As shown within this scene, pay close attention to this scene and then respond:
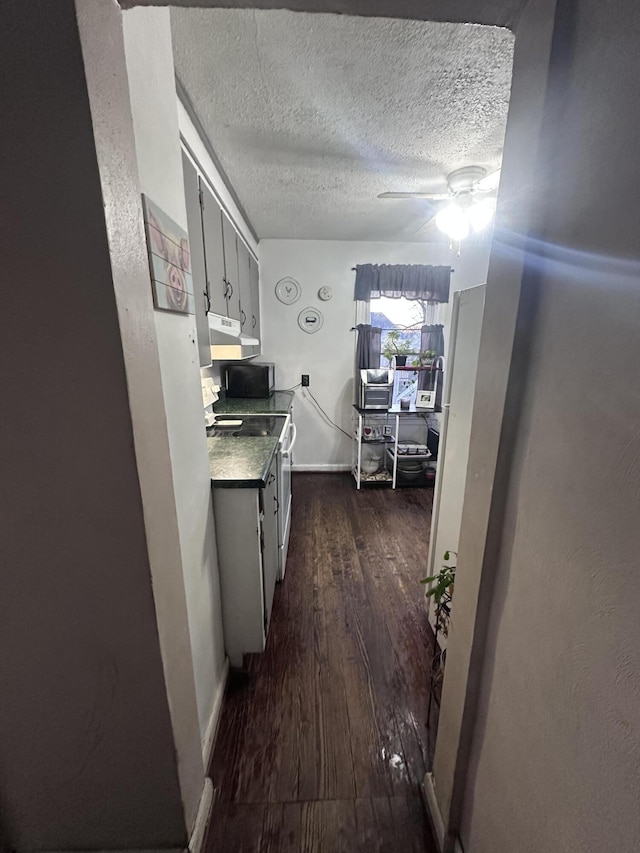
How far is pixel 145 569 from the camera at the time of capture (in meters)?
0.76

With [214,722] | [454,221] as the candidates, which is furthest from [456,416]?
[214,722]

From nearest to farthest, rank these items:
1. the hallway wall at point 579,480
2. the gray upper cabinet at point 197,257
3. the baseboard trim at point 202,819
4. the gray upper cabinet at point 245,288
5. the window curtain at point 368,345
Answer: the hallway wall at point 579,480, the baseboard trim at point 202,819, the gray upper cabinet at point 197,257, the gray upper cabinet at point 245,288, the window curtain at point 368,345

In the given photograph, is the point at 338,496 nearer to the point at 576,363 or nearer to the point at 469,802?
the point at 469,802

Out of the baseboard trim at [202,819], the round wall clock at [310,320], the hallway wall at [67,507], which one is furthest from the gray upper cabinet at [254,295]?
the baseboard trim at [202,819]

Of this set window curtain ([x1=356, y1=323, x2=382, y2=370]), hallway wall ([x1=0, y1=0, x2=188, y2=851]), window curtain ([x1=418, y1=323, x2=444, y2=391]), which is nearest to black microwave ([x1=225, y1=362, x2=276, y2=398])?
window curtain ([x1=356, y1=323, x2=382, y2=370])

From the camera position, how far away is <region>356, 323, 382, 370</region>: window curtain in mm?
3580

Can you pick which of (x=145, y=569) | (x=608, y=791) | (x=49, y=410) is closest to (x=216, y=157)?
(x=49, y=410)

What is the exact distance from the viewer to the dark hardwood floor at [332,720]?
1.09 meters

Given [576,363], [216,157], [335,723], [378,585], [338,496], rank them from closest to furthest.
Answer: [576,363], [335,723], [216,157], [378,585], [338,496]

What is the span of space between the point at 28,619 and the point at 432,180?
2.86m

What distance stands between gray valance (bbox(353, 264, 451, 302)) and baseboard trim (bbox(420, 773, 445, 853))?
351cm

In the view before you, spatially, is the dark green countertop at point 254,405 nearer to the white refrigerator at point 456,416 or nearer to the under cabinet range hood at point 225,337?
the under cabinet range hood at point 225,337

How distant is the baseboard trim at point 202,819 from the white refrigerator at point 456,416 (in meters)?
1.07

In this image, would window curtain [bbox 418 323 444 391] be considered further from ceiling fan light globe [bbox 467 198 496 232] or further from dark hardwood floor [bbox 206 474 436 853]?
dark hardwood floor [bbox 206 474 436 853]
